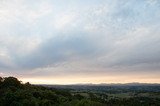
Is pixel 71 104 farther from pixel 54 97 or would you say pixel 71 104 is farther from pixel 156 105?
pixel 156 105

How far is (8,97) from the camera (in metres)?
102

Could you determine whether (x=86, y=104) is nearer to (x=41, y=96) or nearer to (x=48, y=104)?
(x=48, y=104)

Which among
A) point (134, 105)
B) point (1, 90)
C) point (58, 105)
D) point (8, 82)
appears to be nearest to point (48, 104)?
point (58, 105)

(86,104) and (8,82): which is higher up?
(8,82)

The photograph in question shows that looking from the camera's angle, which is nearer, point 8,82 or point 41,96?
point 41,96

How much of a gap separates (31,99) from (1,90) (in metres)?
22.1

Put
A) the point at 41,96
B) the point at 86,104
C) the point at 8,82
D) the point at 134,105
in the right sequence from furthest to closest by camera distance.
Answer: the point at 134,105 → the point at 8,82 → the point at 41,96 → the point at 86,104

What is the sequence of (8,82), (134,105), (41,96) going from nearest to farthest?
(41,96) < (8,82) < (134,105)

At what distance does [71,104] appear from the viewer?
9925 cm

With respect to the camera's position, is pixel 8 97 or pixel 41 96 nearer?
pixel 8 97

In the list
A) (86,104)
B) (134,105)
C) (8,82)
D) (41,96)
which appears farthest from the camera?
(134,105)

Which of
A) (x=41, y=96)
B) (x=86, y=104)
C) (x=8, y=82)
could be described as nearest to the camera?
(x=86, y=104)

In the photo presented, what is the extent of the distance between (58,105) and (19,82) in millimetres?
42230

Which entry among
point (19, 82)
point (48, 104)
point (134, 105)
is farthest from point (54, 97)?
point (134, 105)
